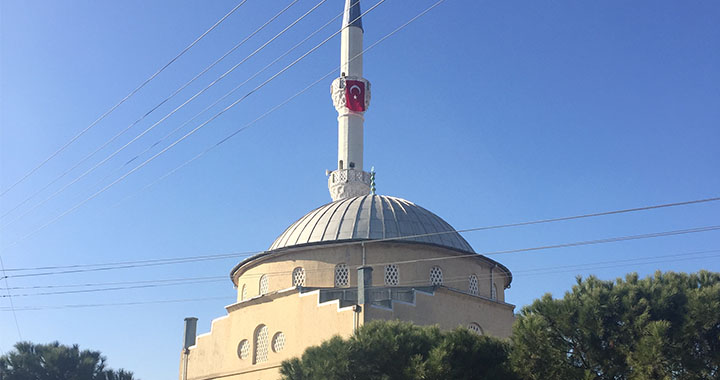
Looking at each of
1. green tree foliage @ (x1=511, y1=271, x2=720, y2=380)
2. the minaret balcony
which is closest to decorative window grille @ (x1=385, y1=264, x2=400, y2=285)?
green tree foliage @ (x1=511, y1=271, x2=720, y2=380)

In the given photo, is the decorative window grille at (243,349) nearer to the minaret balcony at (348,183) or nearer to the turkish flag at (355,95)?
the minaret balcony at (348,183)

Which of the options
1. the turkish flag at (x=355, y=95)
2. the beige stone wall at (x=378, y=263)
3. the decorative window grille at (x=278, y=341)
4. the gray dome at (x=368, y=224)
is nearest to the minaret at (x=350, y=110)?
the turkish flag at (x=355, y=95)

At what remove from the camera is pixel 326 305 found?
80.7 feet

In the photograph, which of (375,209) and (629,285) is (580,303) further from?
(375,209)

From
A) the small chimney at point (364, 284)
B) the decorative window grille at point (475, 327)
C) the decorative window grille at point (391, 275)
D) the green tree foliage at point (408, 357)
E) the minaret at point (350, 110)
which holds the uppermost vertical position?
the minaret at point (350, 110)

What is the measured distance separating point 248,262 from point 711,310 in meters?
15.9

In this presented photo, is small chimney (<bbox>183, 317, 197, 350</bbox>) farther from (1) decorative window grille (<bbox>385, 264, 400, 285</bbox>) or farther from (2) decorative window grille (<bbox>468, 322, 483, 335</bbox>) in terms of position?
(2) decorative window grille (<bbox>468, 322, 483, 335</bbox>)

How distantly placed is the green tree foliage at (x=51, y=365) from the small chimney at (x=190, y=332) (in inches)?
224

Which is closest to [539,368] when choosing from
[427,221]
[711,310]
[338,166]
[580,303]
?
[580,303]

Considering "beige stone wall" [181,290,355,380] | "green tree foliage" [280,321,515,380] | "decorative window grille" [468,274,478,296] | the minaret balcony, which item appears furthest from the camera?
the minaret balcony

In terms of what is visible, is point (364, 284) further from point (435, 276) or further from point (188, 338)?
point (188, 338)

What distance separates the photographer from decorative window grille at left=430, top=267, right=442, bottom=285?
27.0m

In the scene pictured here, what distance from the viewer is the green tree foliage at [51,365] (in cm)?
3316

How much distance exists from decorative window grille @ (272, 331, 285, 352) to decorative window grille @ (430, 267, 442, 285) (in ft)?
16.3
